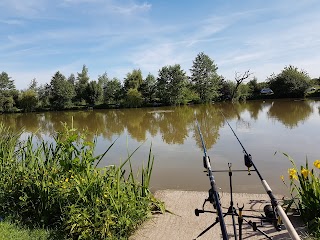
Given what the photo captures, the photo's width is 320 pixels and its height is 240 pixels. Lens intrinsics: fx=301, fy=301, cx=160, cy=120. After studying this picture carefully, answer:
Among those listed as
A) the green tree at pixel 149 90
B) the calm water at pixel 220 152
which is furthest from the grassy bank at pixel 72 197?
the green tree at pixel 149 90

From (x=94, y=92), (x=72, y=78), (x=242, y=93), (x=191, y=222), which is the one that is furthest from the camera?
(x=72, y=78)

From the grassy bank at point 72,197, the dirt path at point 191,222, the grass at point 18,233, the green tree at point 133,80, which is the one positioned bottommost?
the dirt path at point 191,222

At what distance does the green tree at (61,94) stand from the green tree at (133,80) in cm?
720

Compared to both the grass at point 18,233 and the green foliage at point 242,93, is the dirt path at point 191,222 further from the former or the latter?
the green foliage at point 242,93

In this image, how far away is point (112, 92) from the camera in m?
38.9

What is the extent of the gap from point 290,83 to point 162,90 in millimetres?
14784

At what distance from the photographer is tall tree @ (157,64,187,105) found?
3453 cm

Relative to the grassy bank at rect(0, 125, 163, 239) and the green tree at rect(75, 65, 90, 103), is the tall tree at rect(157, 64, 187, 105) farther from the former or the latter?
the grassy bank at rect(0, 125, 163, 239)

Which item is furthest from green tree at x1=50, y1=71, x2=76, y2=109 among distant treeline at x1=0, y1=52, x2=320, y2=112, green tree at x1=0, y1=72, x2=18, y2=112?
green tree at x1=0, y1=72, x2=18, y2=112

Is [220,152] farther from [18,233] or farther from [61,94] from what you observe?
[61,94]

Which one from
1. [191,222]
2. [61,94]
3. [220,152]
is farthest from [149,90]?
[191,222]

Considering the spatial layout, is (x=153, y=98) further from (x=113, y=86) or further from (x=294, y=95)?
(x=294, y=95)

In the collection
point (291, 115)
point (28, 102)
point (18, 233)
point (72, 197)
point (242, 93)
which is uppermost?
point (242, 93)

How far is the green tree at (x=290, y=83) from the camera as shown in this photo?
34.4 m
